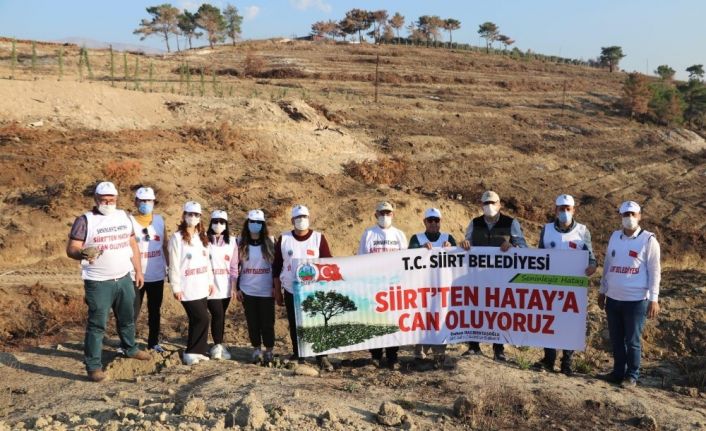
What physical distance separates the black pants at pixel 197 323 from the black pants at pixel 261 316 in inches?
18.7

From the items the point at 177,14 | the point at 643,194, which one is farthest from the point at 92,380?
the point at 177,14

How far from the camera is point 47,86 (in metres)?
20.0

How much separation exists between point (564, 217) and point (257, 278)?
360 centimetres

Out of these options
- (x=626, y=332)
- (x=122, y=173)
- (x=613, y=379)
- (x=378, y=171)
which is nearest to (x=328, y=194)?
(x=378, y=171)

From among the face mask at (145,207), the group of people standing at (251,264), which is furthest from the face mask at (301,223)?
the face mask at (145,207)

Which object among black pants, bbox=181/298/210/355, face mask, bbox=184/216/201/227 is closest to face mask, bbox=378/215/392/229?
face mask, bbox=184/216/201/227

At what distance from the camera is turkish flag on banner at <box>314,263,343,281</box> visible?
7.16 meters

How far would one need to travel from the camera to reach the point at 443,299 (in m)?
7.45

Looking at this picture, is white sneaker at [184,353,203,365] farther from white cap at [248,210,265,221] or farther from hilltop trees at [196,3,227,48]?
hilltop trees at [196,3,227,48]

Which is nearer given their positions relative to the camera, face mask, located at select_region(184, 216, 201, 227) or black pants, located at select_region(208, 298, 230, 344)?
face mask, located at select_region(184, 216, 201, 227)

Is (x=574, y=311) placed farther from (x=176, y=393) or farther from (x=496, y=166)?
(x=496, y=166)

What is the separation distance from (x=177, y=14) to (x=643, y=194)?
52.7 metres

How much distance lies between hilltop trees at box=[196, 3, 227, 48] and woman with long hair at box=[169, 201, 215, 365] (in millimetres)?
57743

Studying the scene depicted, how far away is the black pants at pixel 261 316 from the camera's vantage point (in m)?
7.34
